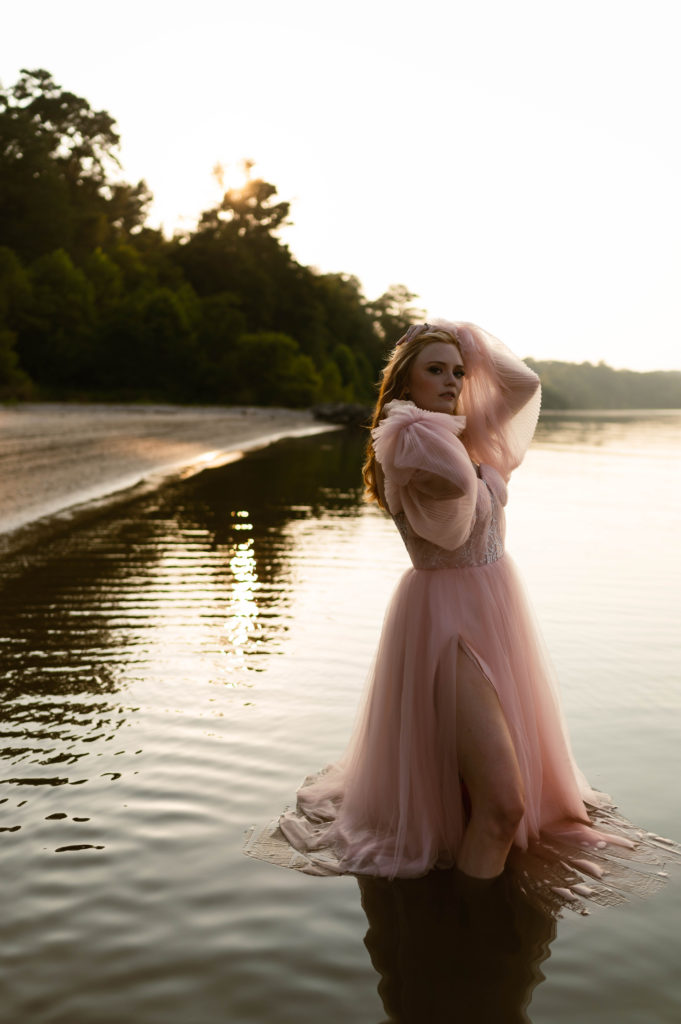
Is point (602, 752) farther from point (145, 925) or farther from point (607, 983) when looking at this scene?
point (145, 925)

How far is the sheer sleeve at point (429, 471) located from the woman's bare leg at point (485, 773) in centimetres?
46

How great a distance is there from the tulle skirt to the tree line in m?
50.9

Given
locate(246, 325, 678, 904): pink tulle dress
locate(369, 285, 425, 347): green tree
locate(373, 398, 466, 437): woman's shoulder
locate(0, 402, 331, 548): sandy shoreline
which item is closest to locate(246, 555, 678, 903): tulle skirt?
locate(246, 325, 678, 904): pink tulle dress

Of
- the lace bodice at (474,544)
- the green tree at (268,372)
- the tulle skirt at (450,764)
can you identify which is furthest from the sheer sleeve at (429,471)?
the green tree at (268,372)

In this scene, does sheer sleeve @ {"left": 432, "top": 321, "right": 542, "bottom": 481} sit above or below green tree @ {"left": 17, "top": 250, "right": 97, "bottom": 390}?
below

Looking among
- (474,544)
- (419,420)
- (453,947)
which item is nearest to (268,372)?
(474,544)

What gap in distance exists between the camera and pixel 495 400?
4.21 meters

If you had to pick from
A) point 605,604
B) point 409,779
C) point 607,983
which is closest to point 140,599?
point 605,604

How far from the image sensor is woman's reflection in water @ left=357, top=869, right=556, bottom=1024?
3002 mm

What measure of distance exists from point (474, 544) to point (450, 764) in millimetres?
787

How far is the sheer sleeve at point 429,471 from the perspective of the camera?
3.55m

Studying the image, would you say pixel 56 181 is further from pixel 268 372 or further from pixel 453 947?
pixel 453 947

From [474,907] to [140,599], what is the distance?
5.95 metres

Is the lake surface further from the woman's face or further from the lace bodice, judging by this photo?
the woman's face
